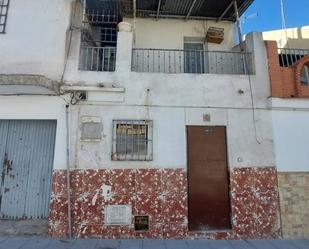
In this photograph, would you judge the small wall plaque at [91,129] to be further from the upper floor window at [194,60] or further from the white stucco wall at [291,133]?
the white stucco wall at [291,133]

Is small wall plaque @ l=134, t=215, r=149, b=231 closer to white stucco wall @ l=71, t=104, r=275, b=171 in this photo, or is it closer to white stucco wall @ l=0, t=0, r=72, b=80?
white stucco wall @ l=71, t=104, r=275, b=171

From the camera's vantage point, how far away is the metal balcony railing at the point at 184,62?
877 centimetres

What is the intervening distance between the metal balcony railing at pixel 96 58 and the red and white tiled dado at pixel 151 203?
9.92 ft

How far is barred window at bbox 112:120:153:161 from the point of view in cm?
719

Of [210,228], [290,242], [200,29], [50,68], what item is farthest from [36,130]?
[290,242]

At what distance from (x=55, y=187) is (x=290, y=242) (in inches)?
231

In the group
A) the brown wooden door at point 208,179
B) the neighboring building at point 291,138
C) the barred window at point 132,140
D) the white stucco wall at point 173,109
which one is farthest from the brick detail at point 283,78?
the barred window at point 132,140

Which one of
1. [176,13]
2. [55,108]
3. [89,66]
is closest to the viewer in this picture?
[55,108]

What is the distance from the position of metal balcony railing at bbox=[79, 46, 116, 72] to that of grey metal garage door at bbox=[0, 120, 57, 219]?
187 centimetres

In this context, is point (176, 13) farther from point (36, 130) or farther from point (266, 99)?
point (36, 130)

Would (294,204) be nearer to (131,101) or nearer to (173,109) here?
(173,109)

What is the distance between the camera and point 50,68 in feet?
23.6

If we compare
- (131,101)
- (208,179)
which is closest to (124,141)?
(131,101)

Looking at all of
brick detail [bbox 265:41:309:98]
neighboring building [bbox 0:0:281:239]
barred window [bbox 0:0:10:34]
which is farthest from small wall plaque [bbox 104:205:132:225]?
barred window [bbox 0:0:10:34]
